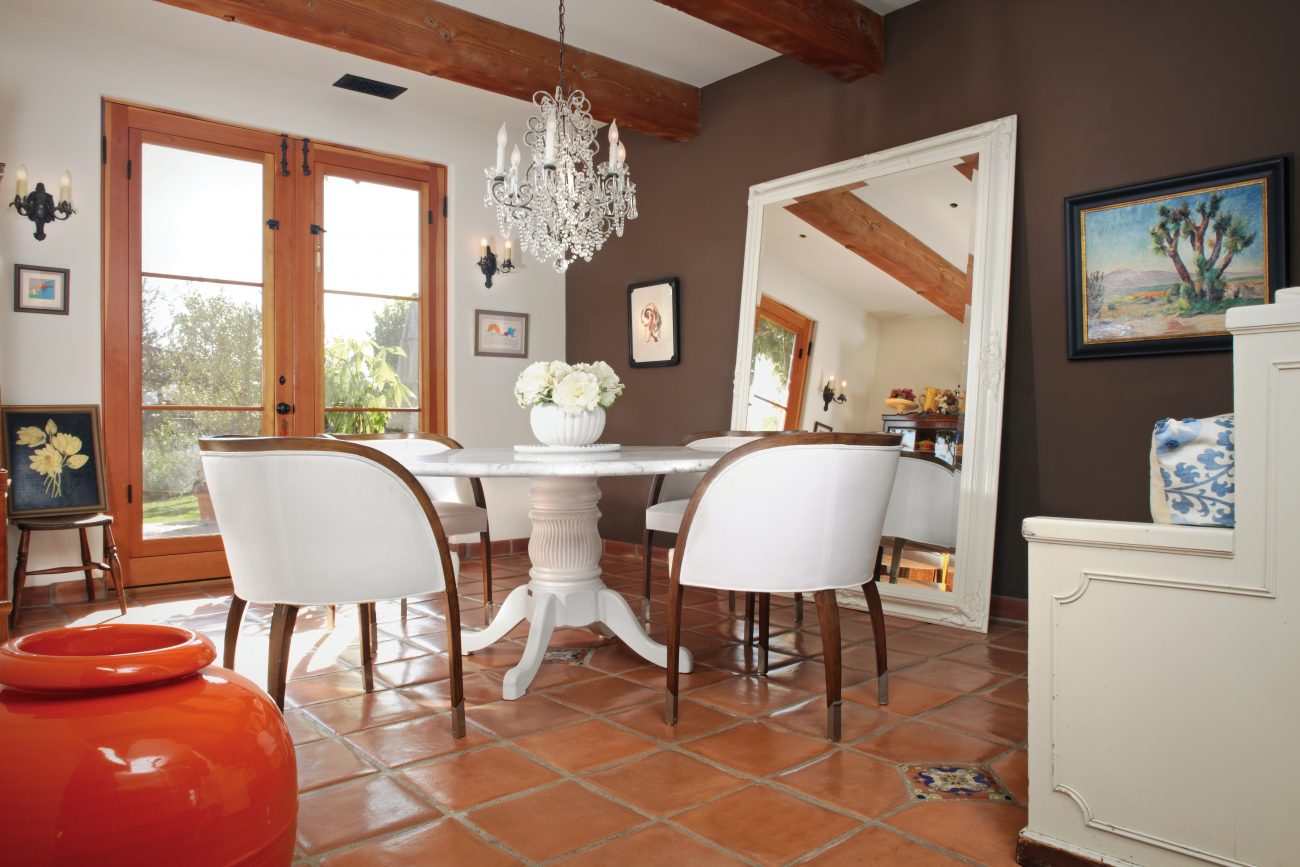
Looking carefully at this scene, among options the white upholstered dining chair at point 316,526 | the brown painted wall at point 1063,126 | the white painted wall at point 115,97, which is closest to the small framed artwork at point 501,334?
the white painted wall at point 115,97

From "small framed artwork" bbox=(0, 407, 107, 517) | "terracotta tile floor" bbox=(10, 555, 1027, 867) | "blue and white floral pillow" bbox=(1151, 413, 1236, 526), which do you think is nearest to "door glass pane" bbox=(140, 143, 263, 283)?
"small framed artwork" bbox=(0, 407, 107, 517)

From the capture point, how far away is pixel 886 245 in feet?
12.6

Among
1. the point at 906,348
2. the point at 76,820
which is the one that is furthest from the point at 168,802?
the point at 906,348

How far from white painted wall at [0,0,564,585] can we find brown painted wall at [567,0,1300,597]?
2.04m

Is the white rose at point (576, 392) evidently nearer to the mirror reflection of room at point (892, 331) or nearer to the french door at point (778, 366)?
the mirror reflection of room at point (892, 331)

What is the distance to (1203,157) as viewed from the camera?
2.99m

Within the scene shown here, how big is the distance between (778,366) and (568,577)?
193cm

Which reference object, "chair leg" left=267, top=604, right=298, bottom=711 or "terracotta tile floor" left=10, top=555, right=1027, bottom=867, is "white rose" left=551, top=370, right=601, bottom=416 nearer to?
"terracotta tile floor" left=10, top=555, right=1027, bottom=867

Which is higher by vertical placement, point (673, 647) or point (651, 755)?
point (673, 647)

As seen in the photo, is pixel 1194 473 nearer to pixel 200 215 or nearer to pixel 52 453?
pixel 52 453

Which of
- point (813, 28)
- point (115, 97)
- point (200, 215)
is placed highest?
point (813, 28)

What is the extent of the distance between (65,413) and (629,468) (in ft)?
10.5

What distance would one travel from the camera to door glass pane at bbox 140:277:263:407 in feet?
14.2

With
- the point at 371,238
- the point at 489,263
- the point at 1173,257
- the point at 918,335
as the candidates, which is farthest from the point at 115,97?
the point at 1173,257
